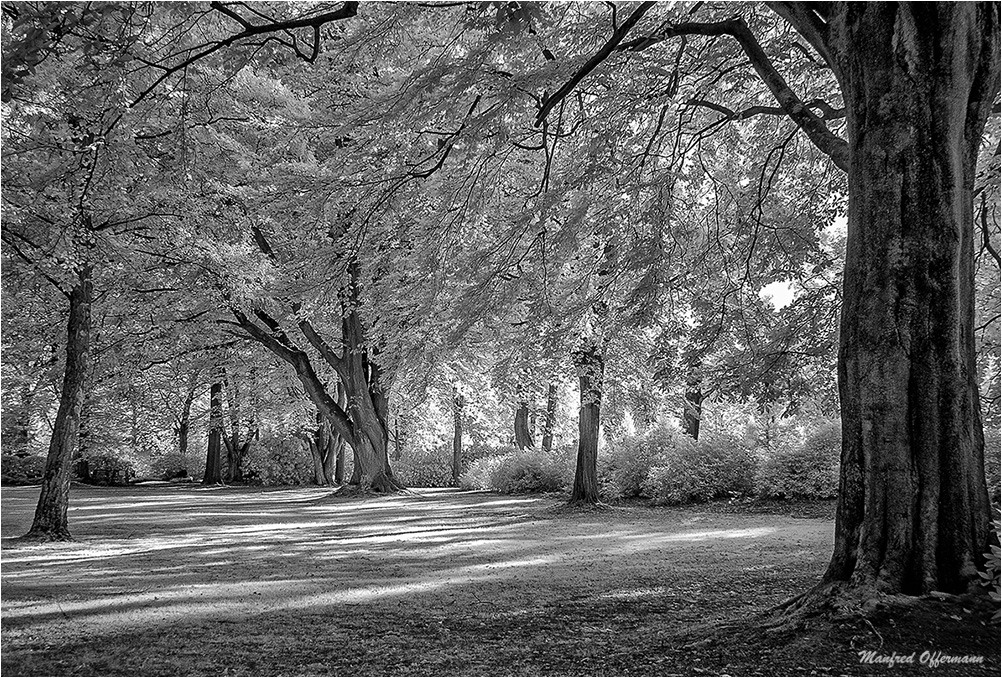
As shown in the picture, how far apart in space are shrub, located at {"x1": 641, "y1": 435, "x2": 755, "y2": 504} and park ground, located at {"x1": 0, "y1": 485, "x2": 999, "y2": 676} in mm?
4331

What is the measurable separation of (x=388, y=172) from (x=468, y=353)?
8.00 m

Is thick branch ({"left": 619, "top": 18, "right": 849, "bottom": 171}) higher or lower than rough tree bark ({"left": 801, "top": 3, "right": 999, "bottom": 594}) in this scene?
higher

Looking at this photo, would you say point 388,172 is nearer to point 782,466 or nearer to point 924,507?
point 924,507

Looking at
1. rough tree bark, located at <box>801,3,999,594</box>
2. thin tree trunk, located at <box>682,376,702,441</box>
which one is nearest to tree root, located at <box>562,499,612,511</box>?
thin tree trunk, located at <box>682,376,702,441</box>

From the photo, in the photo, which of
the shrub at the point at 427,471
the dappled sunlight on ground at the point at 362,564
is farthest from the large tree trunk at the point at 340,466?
the dappled sunlight on ground at the point at 362,564

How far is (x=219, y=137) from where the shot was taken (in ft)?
32.0

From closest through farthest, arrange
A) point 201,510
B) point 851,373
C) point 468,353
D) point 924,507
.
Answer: point 924,507 → point 851,373 → point 468,353 → point 201,510

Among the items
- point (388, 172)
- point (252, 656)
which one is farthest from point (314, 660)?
point (388, 172)

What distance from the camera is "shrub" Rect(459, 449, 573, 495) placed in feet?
70.7

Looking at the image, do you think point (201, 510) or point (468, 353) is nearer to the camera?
point (468, 353)

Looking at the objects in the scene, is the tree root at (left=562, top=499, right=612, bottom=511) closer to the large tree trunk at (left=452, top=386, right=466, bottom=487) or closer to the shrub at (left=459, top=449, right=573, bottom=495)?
the shrub at (left=459, top=449, right=573, bottom=495)

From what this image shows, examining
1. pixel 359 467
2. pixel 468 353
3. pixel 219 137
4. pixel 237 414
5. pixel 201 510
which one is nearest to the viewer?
pixel 219 137

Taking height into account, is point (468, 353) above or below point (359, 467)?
above

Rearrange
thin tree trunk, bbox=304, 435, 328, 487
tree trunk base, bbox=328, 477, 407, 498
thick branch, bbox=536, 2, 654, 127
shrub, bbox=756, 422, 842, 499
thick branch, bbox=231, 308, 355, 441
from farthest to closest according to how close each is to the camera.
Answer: thin tree trunk, bbox=304, 435, 328, 487, tree trunk base, bbox=328, 477, 407, 498, thick branch, bbox=231, 308, 355, 441, shrub, bbox=756, 422, 842, 499, thick branch, bbox=536, 2, 654, 127
